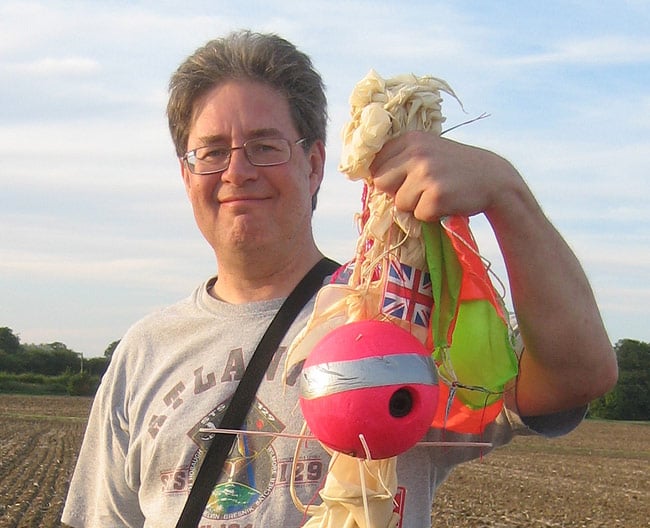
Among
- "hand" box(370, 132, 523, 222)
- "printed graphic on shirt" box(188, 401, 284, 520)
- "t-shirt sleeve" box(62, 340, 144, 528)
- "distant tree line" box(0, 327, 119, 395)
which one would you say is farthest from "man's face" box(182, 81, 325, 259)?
"distant tree line" box(0, 327, 119, 395)

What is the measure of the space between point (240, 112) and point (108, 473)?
1.03 m

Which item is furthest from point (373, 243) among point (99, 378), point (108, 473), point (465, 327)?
point (99, 378)

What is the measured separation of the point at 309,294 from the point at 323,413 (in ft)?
2.46

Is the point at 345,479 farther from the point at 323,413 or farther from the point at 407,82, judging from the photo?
the point at 407,82

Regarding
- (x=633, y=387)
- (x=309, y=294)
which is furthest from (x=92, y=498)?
(x=633, y=387)

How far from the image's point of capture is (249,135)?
2195 mm

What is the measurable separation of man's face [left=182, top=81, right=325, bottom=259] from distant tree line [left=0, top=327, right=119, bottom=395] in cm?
5467

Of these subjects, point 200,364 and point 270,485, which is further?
point 200,364

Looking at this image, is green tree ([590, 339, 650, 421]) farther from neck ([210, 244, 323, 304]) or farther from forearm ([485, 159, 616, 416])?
forearm ([485, 159, 616, 416])

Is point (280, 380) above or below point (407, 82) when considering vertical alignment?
below

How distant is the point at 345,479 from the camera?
163cm

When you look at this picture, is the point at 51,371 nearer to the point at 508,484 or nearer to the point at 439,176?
the point at 508,484

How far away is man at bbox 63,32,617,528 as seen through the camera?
191cm

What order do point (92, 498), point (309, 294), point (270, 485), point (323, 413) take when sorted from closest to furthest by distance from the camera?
point (323, 413), point (270, 485), point (309, 294), point (92, 498)
